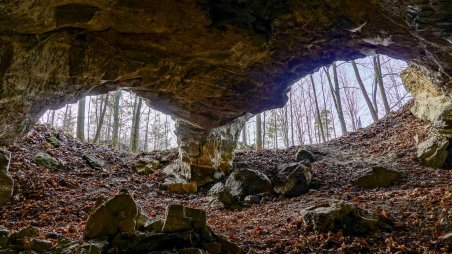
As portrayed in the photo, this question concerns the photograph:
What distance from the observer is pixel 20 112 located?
589 cm

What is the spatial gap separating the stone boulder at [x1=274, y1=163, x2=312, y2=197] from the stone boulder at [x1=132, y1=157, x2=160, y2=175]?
19.5ft

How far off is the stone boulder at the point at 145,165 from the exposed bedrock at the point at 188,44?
5235 mm

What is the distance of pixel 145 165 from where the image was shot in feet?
46.0

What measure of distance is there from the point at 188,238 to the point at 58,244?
7.27ft

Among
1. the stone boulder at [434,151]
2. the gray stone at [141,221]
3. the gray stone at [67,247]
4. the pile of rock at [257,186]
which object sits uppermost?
the stone boulder at [434,151]

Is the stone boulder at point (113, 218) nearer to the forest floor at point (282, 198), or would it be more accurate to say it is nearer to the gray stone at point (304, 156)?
the forest floor at point (282, 198)

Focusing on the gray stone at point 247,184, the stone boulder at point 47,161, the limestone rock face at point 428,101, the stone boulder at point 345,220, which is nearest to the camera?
the stone boulder at point 345,220

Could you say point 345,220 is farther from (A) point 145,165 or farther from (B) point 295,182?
(A) point 145,165

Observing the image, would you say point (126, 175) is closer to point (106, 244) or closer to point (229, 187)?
point (229, 187)

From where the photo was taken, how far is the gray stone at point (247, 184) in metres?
11.0

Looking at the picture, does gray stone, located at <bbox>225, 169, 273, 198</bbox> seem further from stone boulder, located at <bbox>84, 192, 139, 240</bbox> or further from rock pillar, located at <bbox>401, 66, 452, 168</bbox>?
stone boulder, located at <bbox>84, 192, 139, 240</bbox>

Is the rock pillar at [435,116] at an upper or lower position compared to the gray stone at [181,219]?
upper

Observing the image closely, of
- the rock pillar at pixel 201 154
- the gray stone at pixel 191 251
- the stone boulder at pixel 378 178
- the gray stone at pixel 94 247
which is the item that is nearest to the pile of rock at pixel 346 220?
the gray stone at pixel 191 251

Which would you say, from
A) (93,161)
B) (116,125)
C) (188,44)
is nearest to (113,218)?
(188,44)
